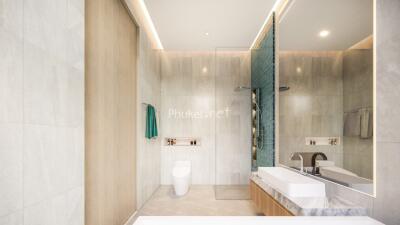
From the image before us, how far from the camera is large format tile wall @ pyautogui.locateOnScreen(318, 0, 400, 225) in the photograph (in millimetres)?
1434

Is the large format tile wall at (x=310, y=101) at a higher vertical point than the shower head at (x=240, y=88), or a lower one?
lower

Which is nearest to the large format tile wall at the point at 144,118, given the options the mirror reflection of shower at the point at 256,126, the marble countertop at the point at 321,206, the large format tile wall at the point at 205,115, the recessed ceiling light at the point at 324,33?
the large format tile wall at the point at 205,115

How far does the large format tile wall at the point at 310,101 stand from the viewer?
81.9 inches

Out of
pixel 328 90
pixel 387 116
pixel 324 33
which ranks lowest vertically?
pixel 387 116

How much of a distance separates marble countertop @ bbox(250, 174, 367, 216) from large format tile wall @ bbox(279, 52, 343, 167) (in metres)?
0.40

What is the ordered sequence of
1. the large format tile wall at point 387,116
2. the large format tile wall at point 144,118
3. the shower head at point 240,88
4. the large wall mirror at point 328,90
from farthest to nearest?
1. the shower head at point 240,88
2. the large format tile wall at point 144,118
3. the large wall mirror at point 328,90
4. the large format tile wall at point 387,116

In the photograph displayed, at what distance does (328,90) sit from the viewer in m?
2.17

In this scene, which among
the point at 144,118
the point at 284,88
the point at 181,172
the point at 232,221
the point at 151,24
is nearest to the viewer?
the point at 232,221

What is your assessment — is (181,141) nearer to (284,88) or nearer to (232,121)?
(232,121)

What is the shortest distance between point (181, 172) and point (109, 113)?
2209 mm

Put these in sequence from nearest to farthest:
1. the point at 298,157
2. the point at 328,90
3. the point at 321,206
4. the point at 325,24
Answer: the point at 321,206 → the point at 328,90 → the point at 325,24 → the point at 298,157

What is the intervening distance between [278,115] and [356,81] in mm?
1347

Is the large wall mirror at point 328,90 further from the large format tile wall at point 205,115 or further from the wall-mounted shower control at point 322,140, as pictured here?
the large format tile wall at point 205,115


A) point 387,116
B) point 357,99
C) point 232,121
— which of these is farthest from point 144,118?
point 387,116
